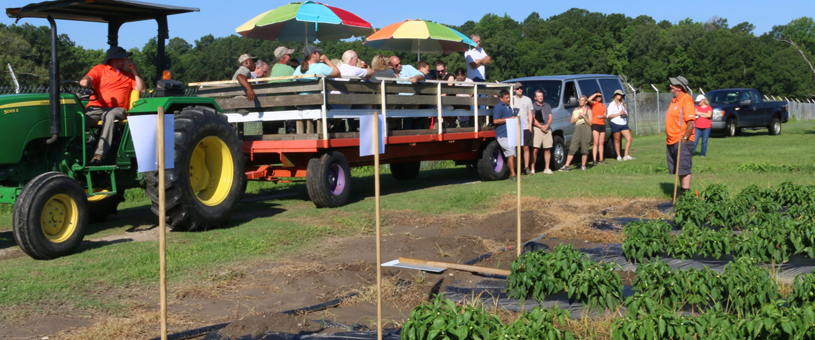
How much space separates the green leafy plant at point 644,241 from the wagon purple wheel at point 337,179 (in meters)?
4.25

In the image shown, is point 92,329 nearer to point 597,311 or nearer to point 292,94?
point 597,311

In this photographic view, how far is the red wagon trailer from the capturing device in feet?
31.2

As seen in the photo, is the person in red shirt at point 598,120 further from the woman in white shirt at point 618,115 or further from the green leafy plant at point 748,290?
the green leafy plant at point 748,290

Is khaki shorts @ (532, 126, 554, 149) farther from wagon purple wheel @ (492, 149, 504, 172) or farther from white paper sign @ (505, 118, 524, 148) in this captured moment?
white paper sign @ (505, 118, 524, 148)

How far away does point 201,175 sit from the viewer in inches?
342

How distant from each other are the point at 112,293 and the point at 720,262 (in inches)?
195

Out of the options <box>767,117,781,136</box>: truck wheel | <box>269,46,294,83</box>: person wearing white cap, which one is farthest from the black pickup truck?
<box>269,46,294,83</box>: person wearing white cap

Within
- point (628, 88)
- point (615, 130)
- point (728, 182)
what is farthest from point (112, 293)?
point (628, 88)

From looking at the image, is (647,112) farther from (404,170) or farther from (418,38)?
(418,38)

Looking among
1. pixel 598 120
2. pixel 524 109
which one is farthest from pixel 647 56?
pixel 524 109

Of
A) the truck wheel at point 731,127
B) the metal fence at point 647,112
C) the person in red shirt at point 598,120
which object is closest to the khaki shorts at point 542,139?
the person in red shirt at point 598,120

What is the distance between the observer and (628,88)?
2748cm

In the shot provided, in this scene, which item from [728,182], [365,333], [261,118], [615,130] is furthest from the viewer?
[615,130]

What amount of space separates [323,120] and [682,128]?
468 centimetres
